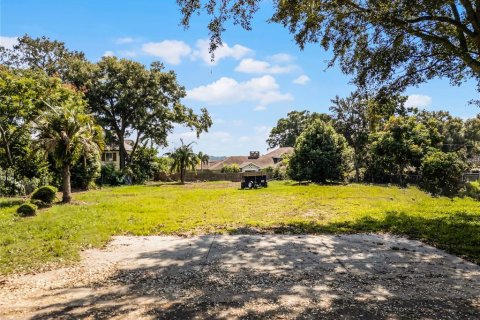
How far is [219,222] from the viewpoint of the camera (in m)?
12.2

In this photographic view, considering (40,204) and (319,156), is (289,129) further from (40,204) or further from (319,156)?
(40,204)

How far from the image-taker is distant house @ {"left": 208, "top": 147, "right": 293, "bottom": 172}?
68.5 meters

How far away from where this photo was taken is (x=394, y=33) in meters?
10.8

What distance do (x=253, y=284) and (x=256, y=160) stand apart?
6627 cm

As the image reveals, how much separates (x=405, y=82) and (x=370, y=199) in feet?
25.0

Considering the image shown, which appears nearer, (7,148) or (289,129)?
(7,148)

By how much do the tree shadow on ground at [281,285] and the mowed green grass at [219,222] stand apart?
182 cm

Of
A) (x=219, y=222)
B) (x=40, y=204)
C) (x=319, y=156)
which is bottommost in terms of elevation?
(x=219, y=222)

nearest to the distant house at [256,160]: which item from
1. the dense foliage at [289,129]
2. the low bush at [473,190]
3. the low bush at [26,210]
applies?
the dense foliage at [289,129]

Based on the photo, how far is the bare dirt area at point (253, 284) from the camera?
16.4ft

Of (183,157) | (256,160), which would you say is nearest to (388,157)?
(183,157)

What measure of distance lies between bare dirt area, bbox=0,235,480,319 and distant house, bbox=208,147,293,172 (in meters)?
57.3

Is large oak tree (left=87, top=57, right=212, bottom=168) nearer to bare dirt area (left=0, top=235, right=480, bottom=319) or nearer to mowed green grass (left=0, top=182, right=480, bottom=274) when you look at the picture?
mowed green grass (left=0, top=182, right=480, bottom=274)

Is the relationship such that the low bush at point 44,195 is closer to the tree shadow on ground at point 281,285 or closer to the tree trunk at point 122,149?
the tree shadow on ground at point 281,285
